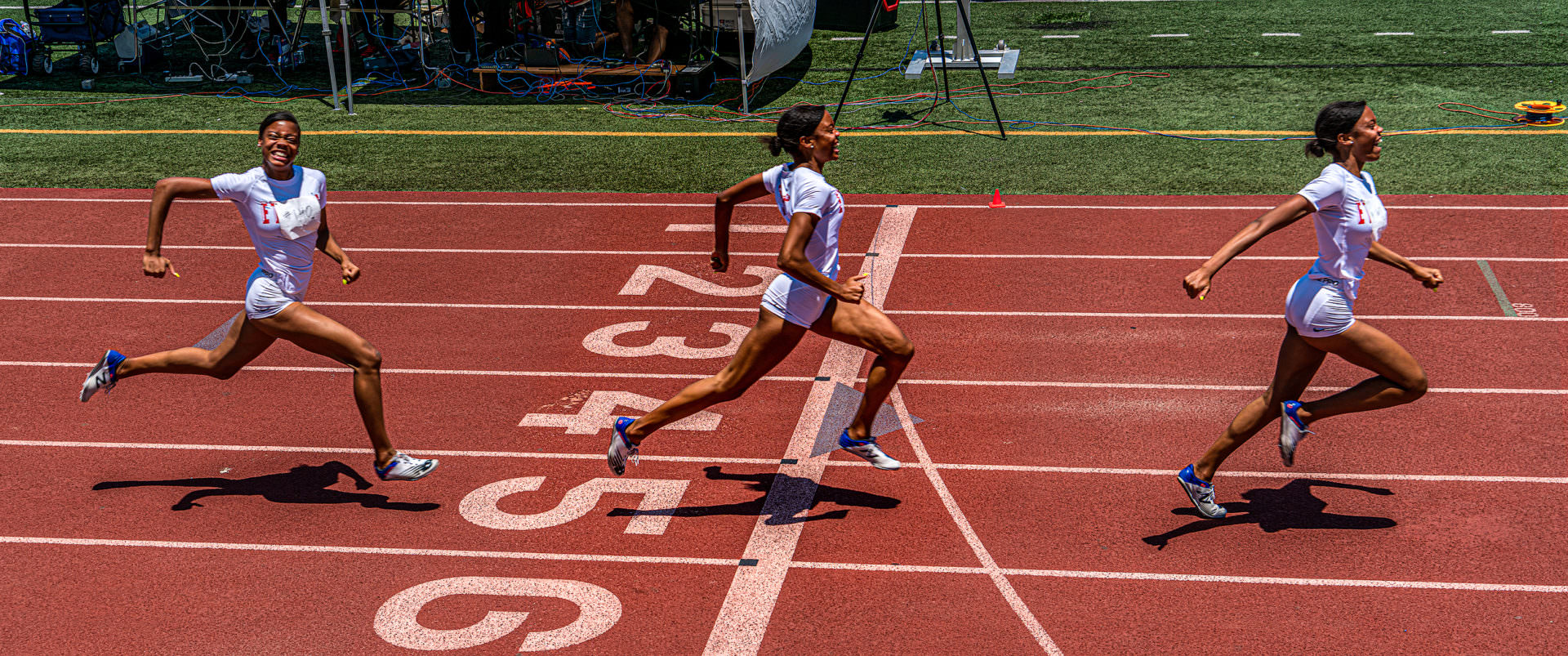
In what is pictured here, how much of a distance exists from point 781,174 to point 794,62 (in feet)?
43.6

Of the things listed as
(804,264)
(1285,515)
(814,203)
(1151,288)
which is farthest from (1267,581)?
(1151,288)

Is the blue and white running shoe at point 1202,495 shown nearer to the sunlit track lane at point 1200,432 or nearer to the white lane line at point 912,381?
the sunlit track lane at point 1200,432

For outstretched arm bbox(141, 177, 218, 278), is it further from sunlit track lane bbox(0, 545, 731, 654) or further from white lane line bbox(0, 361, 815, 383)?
white lane line bbox(0, 361, 815, 383)

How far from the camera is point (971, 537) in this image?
245 inches

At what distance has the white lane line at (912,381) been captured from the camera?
25.6 feet

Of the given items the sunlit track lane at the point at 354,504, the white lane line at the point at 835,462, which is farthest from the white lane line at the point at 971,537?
the sunlit track lane at the point at 354,504

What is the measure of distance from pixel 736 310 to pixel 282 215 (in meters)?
3.94

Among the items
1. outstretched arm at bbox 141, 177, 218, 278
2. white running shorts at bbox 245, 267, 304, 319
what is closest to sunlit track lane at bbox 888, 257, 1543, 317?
white running shorts at bbox 245, 267, 304, 319

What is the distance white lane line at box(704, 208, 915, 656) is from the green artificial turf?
4.72m

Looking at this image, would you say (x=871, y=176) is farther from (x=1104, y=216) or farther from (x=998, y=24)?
(x=998, y=24)

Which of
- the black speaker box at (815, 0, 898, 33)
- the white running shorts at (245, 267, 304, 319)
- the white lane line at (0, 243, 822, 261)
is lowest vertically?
the white lane line at (0, 243, 822, 261)

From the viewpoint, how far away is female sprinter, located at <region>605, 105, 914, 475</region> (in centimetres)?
591

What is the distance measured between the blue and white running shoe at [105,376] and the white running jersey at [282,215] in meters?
1.23

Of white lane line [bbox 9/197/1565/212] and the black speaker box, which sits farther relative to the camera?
the black speaker box
